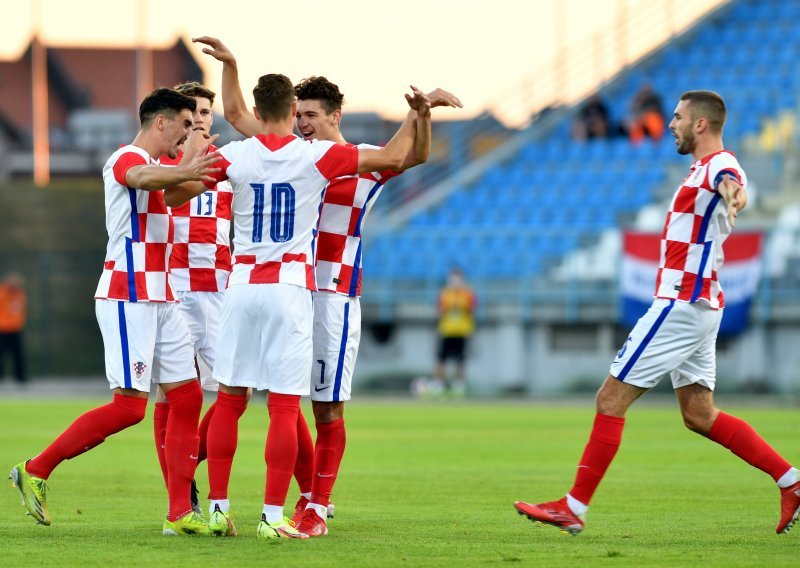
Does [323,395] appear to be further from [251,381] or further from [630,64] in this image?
[630,64]

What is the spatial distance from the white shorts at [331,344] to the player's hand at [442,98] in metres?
1.21

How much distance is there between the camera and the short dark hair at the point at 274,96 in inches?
291

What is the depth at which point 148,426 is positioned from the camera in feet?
54.6

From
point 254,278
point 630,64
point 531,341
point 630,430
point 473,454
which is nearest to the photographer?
point 254,278

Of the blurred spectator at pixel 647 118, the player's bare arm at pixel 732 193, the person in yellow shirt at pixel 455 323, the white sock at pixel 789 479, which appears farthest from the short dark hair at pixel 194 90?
the blurred spectator at pixel 647 118

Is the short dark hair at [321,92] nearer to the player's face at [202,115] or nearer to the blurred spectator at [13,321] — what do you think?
the player's face at [202,115]

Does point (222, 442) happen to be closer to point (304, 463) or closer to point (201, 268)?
point (304, 463)

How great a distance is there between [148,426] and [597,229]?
10335 millimetres

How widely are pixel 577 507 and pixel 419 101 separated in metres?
2.30

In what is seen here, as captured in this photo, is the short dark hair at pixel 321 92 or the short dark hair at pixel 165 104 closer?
the short dark hair at pixel 165 104

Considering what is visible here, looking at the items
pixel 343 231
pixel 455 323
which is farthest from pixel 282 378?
pixel 455 323

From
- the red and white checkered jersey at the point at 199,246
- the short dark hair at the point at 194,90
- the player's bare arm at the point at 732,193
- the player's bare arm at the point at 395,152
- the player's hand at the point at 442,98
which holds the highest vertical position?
the short dark hair at the point at 194,90

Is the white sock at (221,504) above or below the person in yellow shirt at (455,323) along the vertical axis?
above

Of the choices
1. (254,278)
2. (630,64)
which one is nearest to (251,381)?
(254,278)
